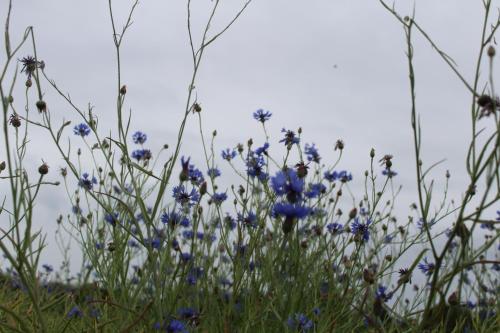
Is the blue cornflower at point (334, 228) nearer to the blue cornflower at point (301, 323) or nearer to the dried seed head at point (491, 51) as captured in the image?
the blue cornflower at point (301, 323)

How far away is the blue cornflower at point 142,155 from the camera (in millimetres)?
3439

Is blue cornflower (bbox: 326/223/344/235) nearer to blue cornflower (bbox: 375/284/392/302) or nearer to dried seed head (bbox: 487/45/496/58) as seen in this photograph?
blue cornflower (bbox: 375/284/392/302)

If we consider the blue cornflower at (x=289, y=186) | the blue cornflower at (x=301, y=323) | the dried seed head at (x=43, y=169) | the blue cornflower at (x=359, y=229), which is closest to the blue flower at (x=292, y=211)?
the blue cornflower at (x=289, y=186)

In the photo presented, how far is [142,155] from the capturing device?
3.52 meters

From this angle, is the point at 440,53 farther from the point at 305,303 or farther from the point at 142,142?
the point at 142,142

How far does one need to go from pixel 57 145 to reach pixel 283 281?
0.99 metres

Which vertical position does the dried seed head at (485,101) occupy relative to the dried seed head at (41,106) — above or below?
below

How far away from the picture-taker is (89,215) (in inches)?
141

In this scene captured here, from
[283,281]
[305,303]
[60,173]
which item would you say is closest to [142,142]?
[60,173]

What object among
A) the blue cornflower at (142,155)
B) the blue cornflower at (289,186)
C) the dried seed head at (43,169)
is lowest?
the blue cornflower at (289,186)

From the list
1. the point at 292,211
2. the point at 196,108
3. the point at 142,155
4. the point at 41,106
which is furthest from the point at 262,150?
the point at 292,211

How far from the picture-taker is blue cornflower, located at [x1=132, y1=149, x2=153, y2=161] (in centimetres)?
344

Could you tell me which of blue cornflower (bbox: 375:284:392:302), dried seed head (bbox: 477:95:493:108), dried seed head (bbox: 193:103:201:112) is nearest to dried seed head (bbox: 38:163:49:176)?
dried seed head (bbox: 193:103:201:112)

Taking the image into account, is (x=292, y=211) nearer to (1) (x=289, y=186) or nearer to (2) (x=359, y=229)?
(1) (x=289, y=186)
